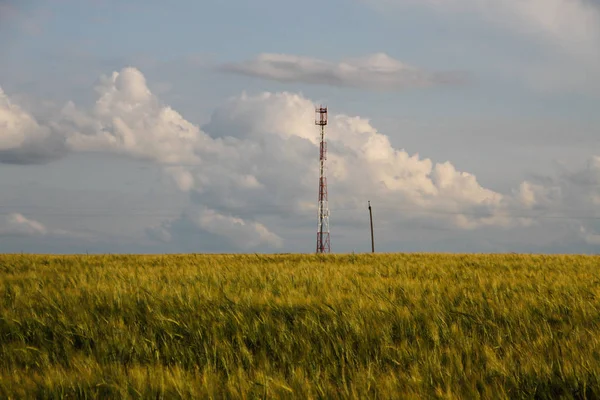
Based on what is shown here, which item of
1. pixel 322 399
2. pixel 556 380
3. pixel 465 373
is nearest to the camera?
pixel 322 399

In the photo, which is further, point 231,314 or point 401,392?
point 231,314

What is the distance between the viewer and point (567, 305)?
823 centimetres

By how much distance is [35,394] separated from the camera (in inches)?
179

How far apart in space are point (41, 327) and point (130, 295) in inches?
59.3

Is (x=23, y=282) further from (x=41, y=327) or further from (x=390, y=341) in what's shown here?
(x=390, y=341)

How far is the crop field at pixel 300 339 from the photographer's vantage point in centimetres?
447

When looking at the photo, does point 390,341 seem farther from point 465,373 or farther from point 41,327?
point 41,327

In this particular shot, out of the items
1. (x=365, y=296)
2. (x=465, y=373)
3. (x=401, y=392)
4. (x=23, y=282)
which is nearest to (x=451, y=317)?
(x=365, y=296)

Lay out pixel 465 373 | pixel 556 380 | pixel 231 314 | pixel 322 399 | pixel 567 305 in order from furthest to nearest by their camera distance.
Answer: pixel 567 305, pixel 231 314, pixel 465 373, pixel 556 380, pixel 322 399

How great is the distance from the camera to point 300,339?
6199 mm

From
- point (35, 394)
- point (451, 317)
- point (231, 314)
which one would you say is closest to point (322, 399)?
point (35, 394)

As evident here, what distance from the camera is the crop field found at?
4.47m

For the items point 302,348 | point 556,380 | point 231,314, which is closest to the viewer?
point 556,380

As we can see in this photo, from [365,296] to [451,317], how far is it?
1.37 meters
